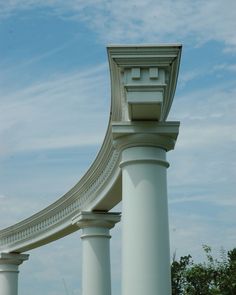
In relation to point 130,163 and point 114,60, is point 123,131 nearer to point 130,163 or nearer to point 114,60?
point 130,163

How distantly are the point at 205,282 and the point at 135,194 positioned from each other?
298 ft

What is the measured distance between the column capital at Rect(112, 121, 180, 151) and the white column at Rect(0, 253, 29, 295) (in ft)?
106

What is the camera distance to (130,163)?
19141 mm

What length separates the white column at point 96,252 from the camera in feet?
108

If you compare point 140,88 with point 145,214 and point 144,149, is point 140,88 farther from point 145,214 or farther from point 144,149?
point 145,214

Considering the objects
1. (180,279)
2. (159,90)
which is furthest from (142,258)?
(180,279)

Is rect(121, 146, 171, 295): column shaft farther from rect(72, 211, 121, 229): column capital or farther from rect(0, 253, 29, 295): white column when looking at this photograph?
rect(0, 253, 29, 295): white column

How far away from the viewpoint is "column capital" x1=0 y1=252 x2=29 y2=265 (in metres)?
48.8

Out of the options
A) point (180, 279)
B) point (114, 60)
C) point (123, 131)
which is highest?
point (180, 279)

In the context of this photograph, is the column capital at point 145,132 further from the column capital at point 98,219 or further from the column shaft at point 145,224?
the column capital at point 98,219

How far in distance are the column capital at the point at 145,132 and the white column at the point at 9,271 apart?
3243cm

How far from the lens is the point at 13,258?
4906 cm

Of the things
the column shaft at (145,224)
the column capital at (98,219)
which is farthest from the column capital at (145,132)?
the column capital at (98,219)

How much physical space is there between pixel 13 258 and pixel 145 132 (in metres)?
33.1
